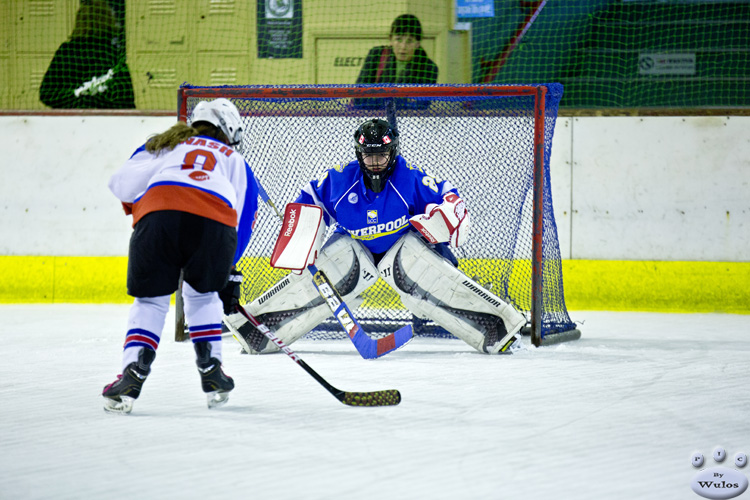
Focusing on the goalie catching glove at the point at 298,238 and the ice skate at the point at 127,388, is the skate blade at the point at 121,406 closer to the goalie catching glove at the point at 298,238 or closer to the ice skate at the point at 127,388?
the ice skate at the point at 127,388

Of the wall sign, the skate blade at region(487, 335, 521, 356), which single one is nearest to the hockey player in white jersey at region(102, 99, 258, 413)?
the skate blade at region(487, 335, 521, 356)

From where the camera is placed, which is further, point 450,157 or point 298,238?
point 450,157

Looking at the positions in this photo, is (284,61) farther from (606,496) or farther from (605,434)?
(606,496)

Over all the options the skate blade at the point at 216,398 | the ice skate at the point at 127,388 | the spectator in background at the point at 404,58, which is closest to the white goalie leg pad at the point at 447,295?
the skate blade at the point at 216,398

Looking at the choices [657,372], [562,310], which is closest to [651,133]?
[562,310]

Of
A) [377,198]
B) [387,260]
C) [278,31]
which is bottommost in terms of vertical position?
[387,260]

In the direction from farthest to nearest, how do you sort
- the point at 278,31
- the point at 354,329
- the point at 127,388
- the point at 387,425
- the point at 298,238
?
the point at 278,31 < the point at 298,238 < the point at 354,329 < the point at 127,388 < the point at 387,425

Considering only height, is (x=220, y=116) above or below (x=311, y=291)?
above

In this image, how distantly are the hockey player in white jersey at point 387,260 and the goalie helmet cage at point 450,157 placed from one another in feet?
0.90

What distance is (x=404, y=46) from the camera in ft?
14.9

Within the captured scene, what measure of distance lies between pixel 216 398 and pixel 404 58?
9.13 ft

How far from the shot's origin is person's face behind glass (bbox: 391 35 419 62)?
452cm

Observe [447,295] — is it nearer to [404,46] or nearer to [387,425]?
[387,425]

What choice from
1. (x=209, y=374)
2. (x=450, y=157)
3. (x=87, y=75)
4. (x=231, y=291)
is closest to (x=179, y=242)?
(x=231, y=291)
